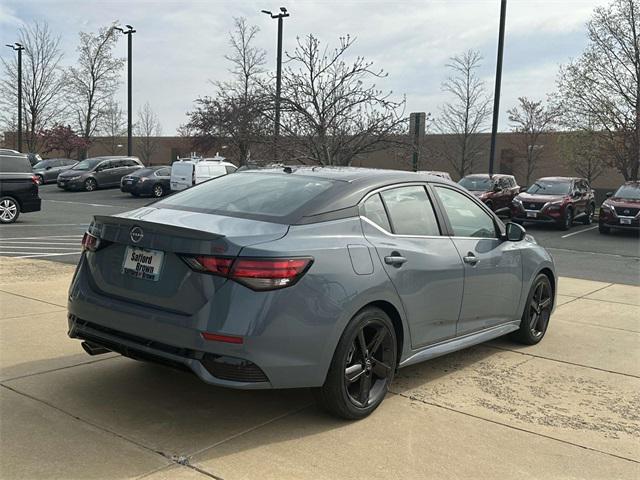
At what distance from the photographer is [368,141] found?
1107cm

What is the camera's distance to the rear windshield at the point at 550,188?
68.3ft

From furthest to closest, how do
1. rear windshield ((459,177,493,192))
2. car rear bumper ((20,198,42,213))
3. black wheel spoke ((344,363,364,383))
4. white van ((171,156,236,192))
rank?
white van ((171,156,236,192)) < rear windshield ((459,177,493,192)) < car rear bumper ((20,198,42,213)) < black wheel spoke ((344,363,364,383))

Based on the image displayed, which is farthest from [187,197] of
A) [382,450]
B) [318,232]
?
[382,450]

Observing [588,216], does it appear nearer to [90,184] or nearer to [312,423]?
[312,423]

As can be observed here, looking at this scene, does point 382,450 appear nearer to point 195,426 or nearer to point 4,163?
point 195,426

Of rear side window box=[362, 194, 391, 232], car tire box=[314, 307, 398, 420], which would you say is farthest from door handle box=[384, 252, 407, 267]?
car tire box=[314, 307, 398, 420]

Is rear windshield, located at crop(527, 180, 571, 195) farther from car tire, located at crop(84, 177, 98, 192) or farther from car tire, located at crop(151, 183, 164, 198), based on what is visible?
car tire, located at crop(84, 177, 98, 192)

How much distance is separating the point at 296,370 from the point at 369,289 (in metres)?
0.67

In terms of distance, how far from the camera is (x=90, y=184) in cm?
3198

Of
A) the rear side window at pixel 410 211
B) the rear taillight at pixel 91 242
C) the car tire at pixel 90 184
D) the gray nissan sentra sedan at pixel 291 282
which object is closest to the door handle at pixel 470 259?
the gray nissan sentra sedan at pixel 291 282

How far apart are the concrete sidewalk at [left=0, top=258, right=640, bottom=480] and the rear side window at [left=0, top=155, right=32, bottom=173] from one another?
1104 centimetres

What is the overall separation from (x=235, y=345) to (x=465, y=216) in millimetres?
2480

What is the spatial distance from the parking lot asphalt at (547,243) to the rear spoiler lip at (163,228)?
658 cm

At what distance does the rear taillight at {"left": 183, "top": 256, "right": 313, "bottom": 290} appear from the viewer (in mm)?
3424
